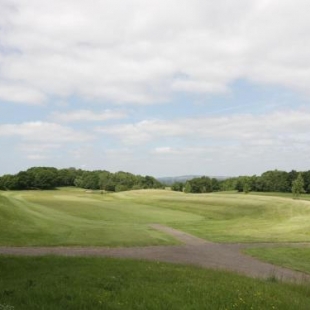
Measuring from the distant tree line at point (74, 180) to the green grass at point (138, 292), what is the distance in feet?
411

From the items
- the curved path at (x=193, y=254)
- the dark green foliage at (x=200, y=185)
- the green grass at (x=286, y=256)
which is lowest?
the curved path at (x=193, y=254)

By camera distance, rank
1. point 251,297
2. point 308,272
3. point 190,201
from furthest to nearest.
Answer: point 190,201, point 308,272, point 251,297

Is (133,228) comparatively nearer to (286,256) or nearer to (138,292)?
(286,256)

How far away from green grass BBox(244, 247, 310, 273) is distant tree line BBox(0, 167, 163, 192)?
116 metres

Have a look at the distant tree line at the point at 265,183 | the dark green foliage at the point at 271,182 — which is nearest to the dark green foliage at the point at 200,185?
the distant tree line at the point at 265,183

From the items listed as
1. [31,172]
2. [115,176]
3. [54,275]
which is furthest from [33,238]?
[115,176]

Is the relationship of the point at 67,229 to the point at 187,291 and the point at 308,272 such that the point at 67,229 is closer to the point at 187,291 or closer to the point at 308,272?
the point at 308,272

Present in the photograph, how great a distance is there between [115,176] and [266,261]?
153249mm

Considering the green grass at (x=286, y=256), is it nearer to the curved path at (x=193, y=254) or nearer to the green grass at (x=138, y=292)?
the curved path at (x=193, y=254)

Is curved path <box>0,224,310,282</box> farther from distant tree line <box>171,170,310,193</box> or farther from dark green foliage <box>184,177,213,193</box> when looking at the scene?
dark green foliage <box>184,177,213,193</box>

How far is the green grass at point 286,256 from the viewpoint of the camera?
21.3 metres

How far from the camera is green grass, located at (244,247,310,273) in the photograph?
2134 centimetres

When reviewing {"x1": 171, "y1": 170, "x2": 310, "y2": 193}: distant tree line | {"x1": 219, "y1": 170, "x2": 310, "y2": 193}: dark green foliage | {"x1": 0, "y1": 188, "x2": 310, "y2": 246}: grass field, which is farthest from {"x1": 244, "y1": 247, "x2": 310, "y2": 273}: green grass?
{"x1": 219, "y1": 170, "x2": 310, "y2": 193}: dark green foliage

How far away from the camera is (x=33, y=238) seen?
92.9 ft
